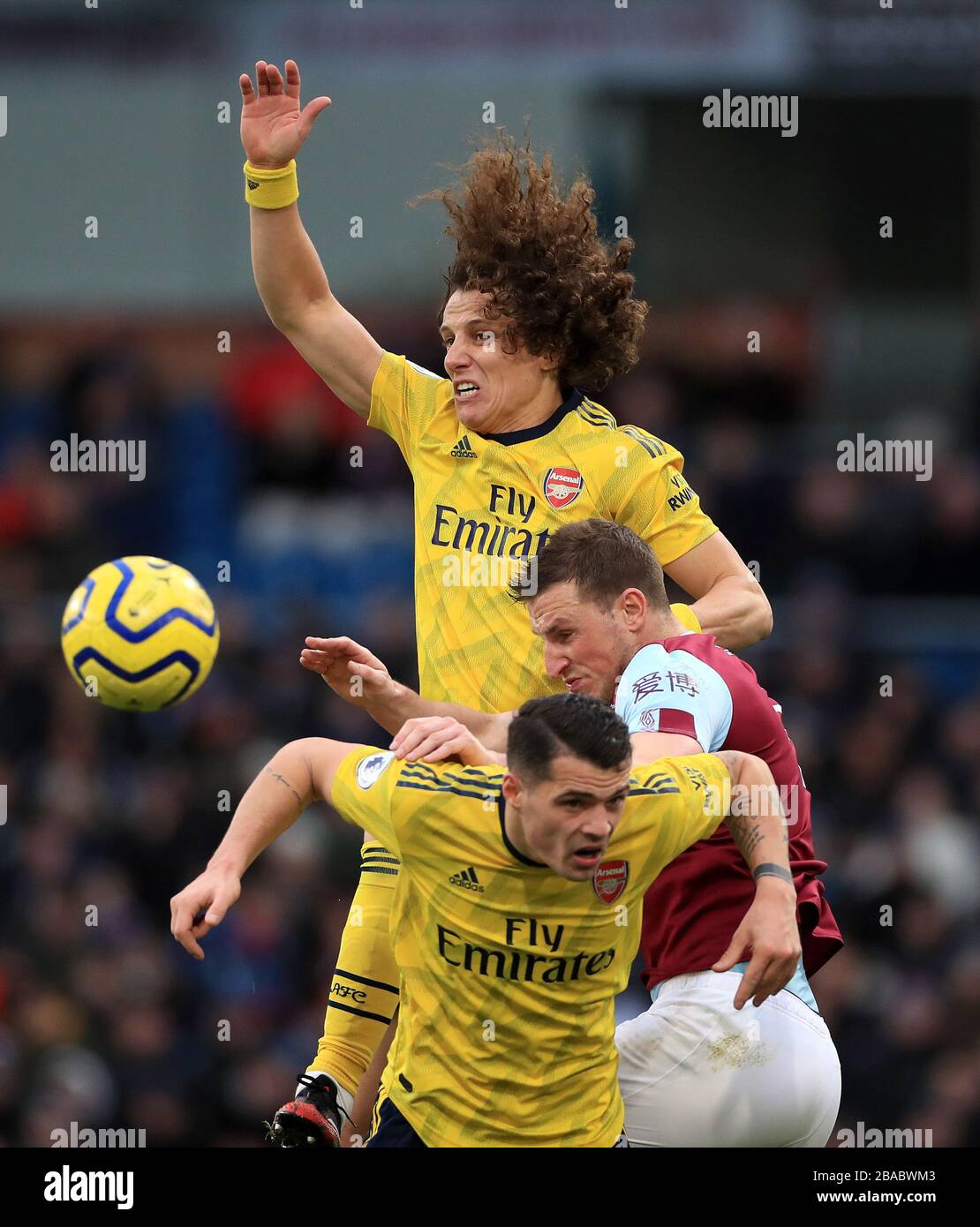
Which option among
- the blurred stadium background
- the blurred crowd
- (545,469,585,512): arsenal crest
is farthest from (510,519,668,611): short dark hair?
the blurred stadium background

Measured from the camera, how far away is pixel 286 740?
12383 millimetres

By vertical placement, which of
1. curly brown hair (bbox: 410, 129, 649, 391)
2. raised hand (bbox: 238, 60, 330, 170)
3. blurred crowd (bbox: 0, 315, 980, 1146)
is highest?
raised hand (bbox: 238, 60, 330, 170)

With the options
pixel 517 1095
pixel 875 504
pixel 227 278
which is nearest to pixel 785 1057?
pixel 517 1095

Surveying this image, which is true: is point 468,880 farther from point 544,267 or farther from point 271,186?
point 271,186

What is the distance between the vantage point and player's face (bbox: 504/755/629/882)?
4711 millimetres

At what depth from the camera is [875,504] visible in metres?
13.9

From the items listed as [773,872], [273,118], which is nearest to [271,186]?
[273,118]

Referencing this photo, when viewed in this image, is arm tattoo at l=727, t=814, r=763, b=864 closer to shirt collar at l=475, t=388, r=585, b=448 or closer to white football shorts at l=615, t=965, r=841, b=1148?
white football shorts at l=615, t=965, r=841, b=1148

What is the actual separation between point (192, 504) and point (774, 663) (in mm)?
4711

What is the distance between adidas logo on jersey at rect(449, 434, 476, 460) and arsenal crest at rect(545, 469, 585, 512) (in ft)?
0.81

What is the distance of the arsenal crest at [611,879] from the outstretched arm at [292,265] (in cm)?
195

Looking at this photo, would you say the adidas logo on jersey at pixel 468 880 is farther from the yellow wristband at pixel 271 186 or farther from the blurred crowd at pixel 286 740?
the blurred crowd at pixel 286 740

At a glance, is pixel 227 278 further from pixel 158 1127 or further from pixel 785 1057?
pixel 785 1057

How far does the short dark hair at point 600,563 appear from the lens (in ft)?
17.7
